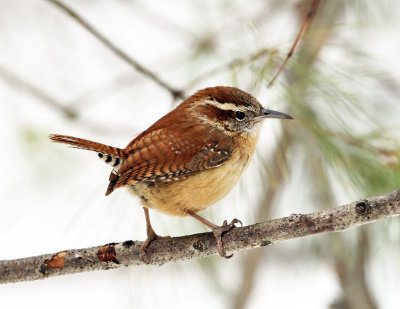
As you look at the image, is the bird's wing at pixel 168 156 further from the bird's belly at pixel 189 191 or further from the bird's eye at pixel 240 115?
the bird's eye at pixel 240 115

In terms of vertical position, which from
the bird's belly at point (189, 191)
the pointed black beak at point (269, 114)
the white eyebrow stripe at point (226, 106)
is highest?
the white eyebrow stripe at point (226, 106)

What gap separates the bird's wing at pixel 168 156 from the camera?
8.16ft

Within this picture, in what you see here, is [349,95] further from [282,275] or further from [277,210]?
[282,275]

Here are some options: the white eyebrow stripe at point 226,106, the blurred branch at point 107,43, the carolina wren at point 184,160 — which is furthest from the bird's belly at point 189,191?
the blurred branch at point 107,43

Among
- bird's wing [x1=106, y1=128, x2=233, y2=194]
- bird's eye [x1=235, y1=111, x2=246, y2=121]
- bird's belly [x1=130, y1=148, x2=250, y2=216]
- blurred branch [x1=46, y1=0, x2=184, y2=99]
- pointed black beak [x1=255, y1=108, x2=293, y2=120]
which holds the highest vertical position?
blurred branch [x1=46, y1=0, x2=184, y2=99]

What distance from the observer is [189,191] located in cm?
254

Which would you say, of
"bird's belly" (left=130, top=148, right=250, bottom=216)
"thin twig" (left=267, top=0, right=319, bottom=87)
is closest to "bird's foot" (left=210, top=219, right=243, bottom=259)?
Answer: "bird's belly" (left=130, top=148, right=250, bottom=216)

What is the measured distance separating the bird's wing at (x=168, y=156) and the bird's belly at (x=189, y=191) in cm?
3

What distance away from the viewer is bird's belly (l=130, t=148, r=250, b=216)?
254 cm

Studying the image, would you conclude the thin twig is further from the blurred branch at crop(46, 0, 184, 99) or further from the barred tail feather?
the barred tail feather

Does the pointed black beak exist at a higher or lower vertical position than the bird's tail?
higher

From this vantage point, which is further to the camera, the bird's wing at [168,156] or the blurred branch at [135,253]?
the bird's wing at [168,156]

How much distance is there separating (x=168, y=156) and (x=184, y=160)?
71 millimetres

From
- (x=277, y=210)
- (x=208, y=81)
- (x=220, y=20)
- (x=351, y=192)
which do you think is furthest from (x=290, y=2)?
(x=351, y=192)
